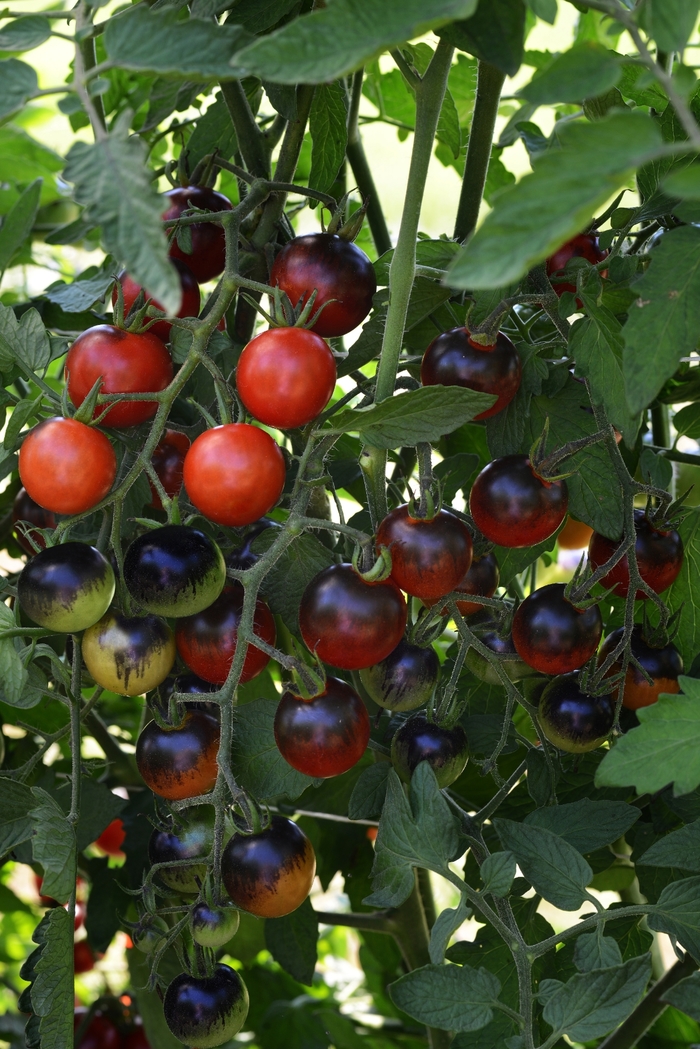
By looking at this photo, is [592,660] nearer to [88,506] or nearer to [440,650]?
[88,506]

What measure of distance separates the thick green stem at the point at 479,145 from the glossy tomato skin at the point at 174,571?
0.28 m

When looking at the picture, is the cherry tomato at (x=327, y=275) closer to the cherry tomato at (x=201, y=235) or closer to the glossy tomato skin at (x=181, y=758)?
the cherry tomato at (x=201, y=235)

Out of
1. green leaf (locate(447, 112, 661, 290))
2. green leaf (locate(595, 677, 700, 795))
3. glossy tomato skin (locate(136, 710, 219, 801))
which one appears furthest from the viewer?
glossy tomato skin (locate(136, 710, 219, 801))

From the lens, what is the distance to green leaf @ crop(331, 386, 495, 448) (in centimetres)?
39

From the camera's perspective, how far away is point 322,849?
0.74 meters

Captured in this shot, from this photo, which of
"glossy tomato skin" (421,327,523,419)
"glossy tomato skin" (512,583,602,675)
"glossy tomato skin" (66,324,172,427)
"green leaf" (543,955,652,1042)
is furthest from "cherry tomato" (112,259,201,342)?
"green leaf" (543,955,652,1042)

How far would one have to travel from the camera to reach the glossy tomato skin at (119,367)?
46 cm

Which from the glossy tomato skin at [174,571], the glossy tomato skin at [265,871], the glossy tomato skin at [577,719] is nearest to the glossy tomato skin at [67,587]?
the glossy tomato skin at [174,571]

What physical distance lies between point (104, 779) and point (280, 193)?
0.50 meters

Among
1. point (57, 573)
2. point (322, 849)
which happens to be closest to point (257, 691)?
point (322, 849)

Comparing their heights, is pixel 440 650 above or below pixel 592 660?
below

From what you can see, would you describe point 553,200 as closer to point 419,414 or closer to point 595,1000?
point 419,414

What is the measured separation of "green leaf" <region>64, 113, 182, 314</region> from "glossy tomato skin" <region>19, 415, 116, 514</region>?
16cm

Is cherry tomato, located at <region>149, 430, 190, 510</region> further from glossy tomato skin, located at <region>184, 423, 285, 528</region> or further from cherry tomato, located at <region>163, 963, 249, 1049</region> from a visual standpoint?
cherry tomato, located at <region>163, 963, 249, 1049</region>
